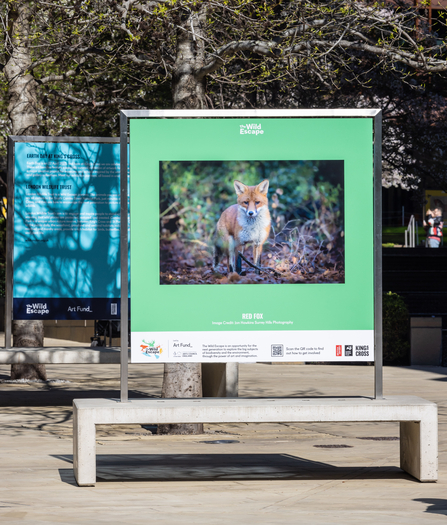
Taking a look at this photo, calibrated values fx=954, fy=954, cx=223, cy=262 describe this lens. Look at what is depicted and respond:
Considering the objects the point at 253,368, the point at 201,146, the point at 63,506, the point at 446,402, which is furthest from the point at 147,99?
the point at 63,506

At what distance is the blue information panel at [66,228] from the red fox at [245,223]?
4574 mm

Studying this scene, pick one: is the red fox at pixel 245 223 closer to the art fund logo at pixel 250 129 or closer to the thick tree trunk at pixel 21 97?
the art fund logo at pixel 250 129

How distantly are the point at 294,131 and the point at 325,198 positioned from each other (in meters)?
0.61

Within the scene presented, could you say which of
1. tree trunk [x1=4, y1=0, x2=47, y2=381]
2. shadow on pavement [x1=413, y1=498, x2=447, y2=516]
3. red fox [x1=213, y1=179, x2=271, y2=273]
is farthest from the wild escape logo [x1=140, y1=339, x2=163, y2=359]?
tree trunk [x1=4, y1=0, x2=47, y2=381]

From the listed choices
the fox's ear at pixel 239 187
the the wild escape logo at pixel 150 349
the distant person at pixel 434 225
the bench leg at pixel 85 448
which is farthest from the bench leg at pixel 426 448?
the distant person at pixel 434 225

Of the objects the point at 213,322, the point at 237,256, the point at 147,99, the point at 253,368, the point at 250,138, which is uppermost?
the point at 147,99

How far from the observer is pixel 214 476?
811cm

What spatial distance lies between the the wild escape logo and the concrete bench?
1.27 feet

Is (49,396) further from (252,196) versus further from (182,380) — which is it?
(252,196)

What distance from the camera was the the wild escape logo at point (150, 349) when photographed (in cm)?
777

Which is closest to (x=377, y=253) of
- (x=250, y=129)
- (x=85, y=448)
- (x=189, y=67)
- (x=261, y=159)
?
(x=261, y=159)

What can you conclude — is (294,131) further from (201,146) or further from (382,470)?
(382,470)

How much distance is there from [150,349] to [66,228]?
483 cm

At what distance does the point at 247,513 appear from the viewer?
6.54 metres
